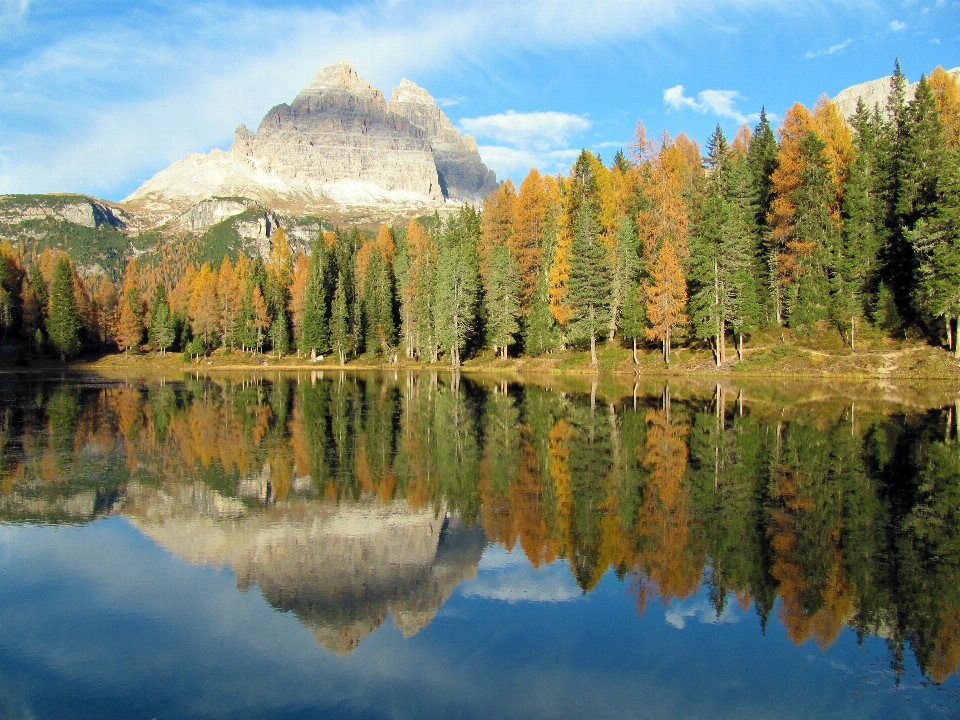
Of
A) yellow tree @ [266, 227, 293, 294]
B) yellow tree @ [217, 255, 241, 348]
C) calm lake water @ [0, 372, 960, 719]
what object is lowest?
calm lake water @ [0, 372, 960, 719]

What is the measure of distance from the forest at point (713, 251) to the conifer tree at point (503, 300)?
0.24 m

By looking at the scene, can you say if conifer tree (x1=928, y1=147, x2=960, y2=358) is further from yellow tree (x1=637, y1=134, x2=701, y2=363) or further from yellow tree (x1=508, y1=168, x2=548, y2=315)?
yellow tree (x1=508, y1=168, x2=548, y2=315)

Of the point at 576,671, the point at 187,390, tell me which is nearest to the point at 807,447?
the point at 576,671

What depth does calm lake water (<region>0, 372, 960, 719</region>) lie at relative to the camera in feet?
31.4

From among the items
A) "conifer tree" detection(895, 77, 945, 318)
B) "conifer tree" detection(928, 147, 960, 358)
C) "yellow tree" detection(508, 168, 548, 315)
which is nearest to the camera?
"conifer tree" detection(928, 147, 960, 358)

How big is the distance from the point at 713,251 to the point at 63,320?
10188 cm

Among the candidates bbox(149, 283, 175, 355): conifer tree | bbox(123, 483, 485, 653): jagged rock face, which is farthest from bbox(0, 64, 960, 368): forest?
bbox(123, 483, 485, 653): jagged rock face

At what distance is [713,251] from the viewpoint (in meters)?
62.0

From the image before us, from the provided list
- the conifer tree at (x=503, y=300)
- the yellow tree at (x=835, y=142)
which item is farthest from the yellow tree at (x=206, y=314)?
the yellow tree at (x=835, y=142)

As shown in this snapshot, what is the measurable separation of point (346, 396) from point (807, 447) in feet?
113

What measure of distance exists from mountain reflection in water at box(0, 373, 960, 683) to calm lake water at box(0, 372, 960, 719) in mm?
94

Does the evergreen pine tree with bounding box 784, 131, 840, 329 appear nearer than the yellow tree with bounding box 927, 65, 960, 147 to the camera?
Yes

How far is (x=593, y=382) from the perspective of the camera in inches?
2360

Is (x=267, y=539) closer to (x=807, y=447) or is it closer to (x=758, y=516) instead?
(x=758, y=516)
